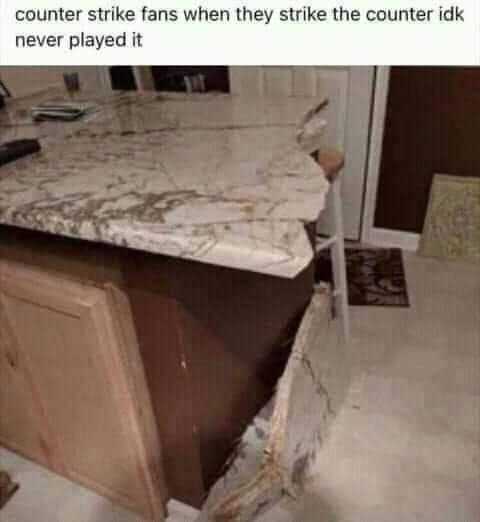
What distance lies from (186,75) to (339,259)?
1.54 m

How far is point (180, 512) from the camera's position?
1182 millimetres

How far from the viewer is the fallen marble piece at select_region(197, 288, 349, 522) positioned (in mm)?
1156

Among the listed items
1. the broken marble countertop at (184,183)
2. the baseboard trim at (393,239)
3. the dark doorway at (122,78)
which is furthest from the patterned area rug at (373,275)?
the dark doorway at (122,78)

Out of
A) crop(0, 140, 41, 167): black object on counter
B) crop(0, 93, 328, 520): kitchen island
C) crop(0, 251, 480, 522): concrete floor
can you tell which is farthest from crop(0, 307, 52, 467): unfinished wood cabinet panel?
crop(0, 140, 41, 167): black object on counter

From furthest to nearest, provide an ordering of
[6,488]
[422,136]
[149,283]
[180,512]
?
[422,136] < [6,488] < [180,512] < [149,283]

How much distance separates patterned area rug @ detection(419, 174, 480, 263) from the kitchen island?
3.84ft

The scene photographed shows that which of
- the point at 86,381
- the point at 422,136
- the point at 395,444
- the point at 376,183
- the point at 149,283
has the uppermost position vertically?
the point at 149,283

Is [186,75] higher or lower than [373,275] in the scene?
higher

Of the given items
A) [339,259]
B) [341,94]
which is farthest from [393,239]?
[339,259]

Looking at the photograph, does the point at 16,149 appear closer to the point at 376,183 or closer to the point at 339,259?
the point at 339,259

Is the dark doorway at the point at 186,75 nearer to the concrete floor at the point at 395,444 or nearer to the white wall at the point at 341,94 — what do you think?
the white wall at the point at 341,94

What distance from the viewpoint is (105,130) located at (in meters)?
1.25

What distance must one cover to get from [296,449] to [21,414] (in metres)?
0.70
